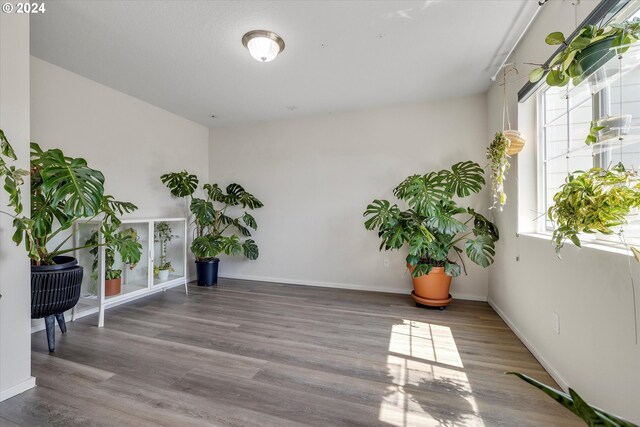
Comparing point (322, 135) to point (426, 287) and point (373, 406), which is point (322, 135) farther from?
point (373, 406)

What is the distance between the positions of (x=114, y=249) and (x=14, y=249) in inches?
33.0

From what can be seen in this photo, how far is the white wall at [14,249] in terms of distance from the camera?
151cm

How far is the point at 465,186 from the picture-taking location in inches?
113

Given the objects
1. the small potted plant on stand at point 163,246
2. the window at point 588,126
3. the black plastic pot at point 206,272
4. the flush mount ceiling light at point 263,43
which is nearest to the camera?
the window at point 588,126

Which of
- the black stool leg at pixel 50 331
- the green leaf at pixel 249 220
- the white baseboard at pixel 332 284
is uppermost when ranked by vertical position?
the green leaf at pixel 249 220

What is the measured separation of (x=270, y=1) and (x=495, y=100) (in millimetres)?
2454

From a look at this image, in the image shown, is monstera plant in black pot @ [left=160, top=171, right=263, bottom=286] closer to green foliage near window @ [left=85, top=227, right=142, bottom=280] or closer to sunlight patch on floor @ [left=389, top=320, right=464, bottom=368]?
green foliage near window @ [left=85, top=227, right=142, bottom=280]

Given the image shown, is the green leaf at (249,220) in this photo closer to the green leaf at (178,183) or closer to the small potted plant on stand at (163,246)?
the green leaf at (178,183)

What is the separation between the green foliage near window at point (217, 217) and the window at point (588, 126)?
326cm

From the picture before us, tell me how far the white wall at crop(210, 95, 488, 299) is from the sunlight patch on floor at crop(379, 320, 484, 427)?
4.53 feet

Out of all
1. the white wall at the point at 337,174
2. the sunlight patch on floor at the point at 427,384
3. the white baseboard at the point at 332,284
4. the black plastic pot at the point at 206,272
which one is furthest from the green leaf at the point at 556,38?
the black plastic pot at the point at 206,272

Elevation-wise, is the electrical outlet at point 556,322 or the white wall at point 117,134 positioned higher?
the white wall at point 117,134

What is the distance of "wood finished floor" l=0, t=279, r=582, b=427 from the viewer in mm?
1417

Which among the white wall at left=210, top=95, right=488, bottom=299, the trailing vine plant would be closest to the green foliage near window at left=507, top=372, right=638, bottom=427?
the trailing vine plant
